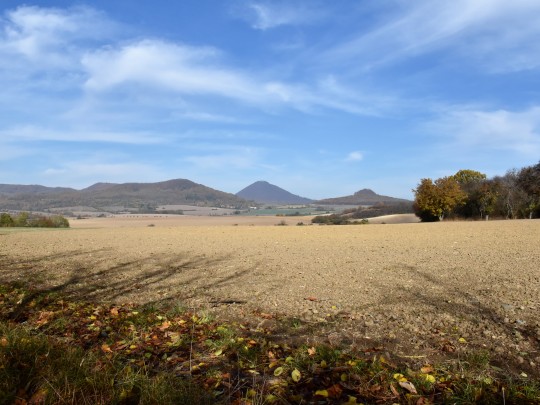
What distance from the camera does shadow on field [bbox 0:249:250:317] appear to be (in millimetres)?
7766

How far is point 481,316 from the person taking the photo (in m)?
5.73

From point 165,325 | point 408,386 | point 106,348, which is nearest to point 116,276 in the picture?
point 165,325

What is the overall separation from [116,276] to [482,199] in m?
47.6

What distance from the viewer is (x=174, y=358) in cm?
422

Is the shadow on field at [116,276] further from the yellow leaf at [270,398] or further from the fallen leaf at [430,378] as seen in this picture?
the fallen leaf at [430,378]

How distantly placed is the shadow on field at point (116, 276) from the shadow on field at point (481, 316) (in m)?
3.84

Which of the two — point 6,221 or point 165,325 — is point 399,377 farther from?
point 6,221

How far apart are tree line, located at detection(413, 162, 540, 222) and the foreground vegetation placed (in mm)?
46113

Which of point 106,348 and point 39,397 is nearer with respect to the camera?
point 39,397

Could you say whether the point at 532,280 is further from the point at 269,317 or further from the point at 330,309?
the point at 269,317

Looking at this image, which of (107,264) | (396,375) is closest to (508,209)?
(107,264)

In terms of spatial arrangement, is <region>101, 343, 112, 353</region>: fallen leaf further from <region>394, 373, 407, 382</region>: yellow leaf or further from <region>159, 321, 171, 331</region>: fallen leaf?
<region>394, 373, 407, 382</region>: yellow leaf

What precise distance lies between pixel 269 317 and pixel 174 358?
1.99 m

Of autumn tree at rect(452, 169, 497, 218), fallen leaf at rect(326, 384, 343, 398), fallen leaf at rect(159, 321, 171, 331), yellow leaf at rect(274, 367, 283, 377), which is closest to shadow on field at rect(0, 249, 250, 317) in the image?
fallen leaf at rect(159, 321, 171, 331)
